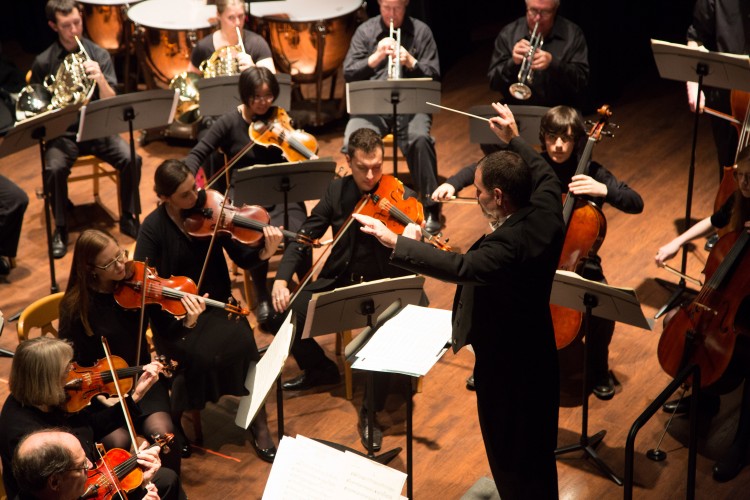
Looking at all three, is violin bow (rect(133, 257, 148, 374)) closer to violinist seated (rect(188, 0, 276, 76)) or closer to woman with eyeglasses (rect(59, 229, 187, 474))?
woman with eyeglasses (rect(59, 229, 187, 474))

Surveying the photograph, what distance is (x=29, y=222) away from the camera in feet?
19.8

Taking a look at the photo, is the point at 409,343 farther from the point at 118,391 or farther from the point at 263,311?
the point at 263,311

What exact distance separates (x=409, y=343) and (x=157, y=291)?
1.19 meters

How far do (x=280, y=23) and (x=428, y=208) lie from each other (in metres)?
1.86

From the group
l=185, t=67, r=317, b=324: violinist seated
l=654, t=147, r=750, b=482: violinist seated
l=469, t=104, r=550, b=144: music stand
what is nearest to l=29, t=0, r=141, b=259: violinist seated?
l=185, t=67, r=317, b=324: violinist seated

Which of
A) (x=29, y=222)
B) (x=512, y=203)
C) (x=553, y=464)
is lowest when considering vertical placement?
(x=29, y=222)

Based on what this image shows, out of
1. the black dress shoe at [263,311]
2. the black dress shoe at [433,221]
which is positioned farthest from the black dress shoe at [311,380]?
the black dress shoe at [433,221]

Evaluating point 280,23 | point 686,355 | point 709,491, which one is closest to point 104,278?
point 686,355

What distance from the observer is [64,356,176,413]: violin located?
3377 millimetres

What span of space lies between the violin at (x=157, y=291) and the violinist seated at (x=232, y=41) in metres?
2.21

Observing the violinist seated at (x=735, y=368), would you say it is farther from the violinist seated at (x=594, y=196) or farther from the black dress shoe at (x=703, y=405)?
the violinist seated at (x=594, y=196)

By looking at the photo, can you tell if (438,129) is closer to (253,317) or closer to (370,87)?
(370,87)

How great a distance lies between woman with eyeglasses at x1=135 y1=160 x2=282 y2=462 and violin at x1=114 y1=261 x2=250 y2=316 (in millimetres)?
82

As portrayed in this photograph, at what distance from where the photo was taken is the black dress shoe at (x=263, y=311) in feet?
16.3
